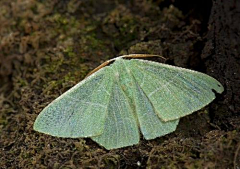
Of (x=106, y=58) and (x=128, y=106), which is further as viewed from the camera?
(x=106, y=58)

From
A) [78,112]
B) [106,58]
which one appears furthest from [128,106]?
[106,58]

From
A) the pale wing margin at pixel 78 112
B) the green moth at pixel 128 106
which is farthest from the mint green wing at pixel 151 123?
the pale wing margin at pixel 78 112

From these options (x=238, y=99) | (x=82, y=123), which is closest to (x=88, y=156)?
(x=82, y=123)

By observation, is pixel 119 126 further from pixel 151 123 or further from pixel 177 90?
pixel 177 90

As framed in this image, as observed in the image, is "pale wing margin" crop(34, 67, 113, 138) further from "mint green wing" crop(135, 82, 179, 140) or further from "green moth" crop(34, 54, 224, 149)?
"mint green wing" crop(135, 82, 179, 140)

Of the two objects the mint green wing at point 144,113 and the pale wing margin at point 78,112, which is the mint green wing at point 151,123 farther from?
the pale wing margin at point 78,112

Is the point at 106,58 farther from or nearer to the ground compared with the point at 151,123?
farther from the ground

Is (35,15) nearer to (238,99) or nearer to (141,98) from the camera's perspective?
(141,98)
